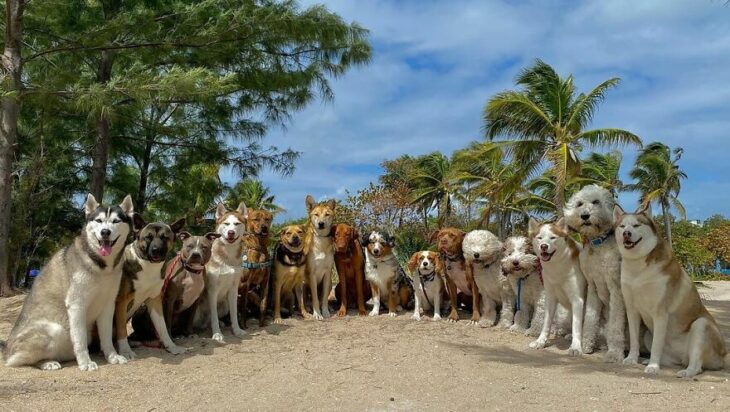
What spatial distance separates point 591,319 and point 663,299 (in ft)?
3.24

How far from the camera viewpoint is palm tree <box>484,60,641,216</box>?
18516 millimetres

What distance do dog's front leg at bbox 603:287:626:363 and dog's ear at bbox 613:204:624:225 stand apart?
0.77 meters

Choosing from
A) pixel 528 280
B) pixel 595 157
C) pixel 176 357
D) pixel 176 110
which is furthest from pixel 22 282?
pixel 595 157

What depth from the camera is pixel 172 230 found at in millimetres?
5789

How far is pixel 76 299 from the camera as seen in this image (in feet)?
16.7

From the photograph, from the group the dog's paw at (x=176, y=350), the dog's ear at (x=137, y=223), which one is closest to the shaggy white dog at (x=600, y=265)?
the dog's paw at (x=176, y=350)

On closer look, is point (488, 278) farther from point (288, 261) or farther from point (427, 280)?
point (288, 261)

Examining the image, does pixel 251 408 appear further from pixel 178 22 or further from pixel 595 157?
pixel 595 157

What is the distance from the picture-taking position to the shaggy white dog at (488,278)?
7391mm

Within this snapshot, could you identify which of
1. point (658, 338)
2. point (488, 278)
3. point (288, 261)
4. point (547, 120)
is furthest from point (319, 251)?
point (547, 120)

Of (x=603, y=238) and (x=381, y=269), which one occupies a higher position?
(x=603, y=238)

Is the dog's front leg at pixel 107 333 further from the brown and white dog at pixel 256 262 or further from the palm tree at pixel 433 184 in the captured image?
the palm tree at pixel 433 184

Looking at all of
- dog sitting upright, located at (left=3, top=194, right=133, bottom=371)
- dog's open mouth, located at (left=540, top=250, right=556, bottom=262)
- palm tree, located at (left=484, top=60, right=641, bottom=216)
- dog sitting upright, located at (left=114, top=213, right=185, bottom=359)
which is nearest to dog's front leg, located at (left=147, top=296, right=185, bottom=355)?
dog sitting upright, located at (left=114, top=213, right=185, bottom=359)

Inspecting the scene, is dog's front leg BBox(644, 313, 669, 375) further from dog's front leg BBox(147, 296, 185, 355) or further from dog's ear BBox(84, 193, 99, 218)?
dog's ear BBox(84, 193, 99, 218)
